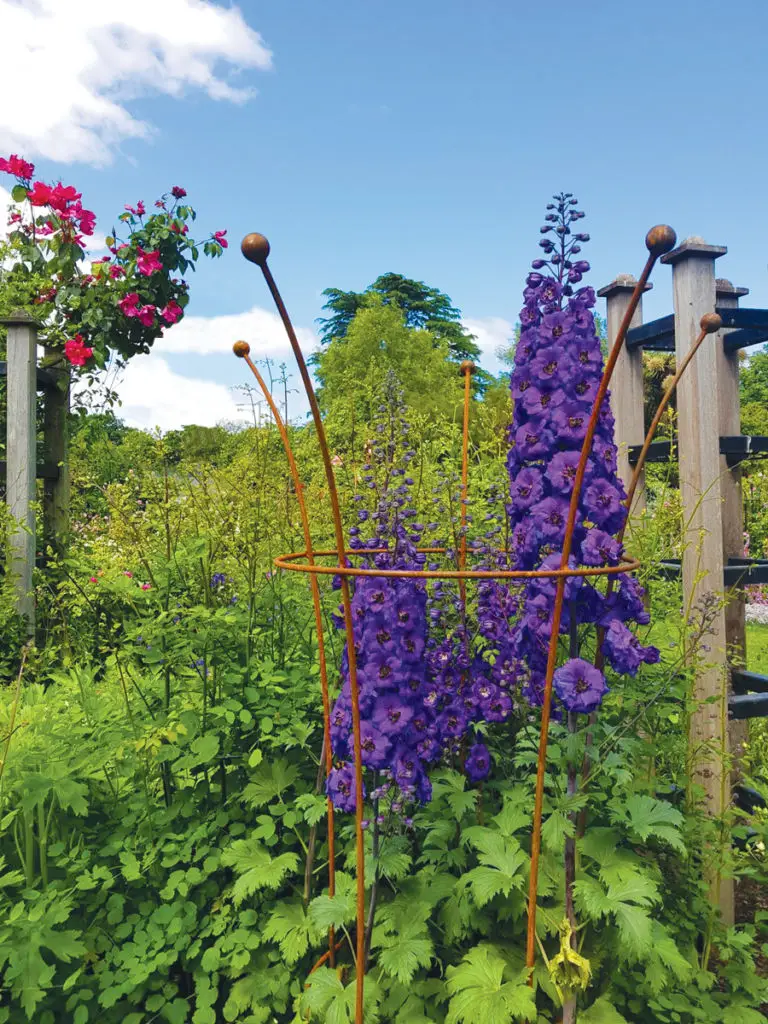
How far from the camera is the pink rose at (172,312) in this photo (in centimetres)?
637

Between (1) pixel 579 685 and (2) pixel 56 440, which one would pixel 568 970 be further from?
(2) pixel 56 440

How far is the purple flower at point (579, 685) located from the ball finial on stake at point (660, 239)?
0.92 metres

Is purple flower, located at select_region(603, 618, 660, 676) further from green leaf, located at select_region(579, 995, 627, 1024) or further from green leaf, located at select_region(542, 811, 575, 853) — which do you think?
green leaf, located at select_region(579, 995, 627, 1024)

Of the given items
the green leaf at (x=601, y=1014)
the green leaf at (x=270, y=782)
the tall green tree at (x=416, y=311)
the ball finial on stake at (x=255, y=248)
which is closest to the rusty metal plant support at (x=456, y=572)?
the ball finial on stake at (x=255, y=248)

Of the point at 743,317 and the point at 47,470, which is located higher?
the point at 743,317

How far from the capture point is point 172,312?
6379 mm

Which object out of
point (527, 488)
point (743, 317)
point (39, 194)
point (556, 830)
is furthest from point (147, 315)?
point (556, 830)

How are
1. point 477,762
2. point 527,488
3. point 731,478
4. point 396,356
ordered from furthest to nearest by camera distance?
point 396,356 < point 731,478 < point 477,762 < point 527,488

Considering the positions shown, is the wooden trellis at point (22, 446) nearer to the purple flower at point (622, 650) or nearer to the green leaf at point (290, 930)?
the green leaf at point (290, 930)

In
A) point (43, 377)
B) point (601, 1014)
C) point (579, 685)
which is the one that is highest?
point (43, 377)

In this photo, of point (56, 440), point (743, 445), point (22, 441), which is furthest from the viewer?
point (56, 440)

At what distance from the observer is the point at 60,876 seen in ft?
8.79

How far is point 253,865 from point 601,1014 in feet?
3.38

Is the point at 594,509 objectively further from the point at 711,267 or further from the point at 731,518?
the point at 731,518
